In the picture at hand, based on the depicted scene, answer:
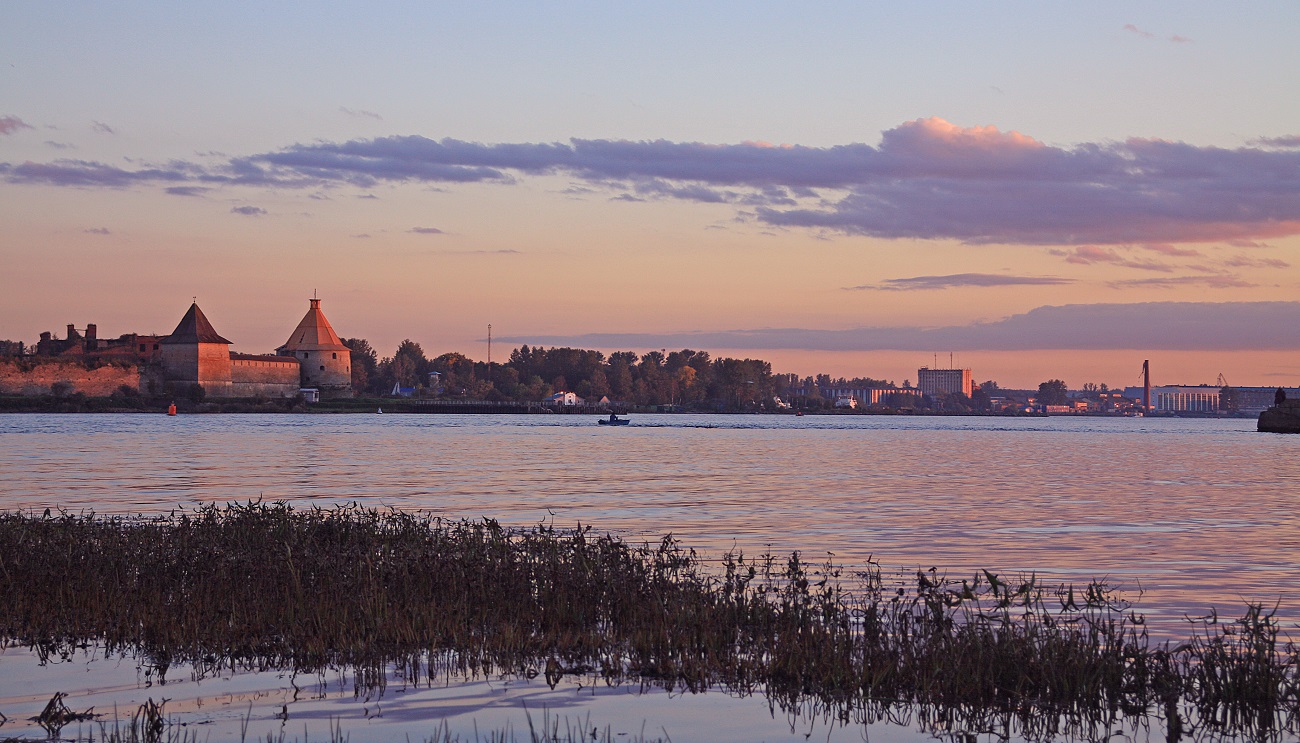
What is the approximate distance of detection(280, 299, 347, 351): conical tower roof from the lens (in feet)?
620

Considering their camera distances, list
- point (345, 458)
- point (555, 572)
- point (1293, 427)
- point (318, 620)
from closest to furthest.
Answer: point (318, 620)
point (555, 572)
point (345, 458)
point (1293, 427)

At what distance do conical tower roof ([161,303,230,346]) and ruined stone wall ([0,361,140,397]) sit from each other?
7.07 m

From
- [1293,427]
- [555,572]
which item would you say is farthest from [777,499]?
[1293,427]

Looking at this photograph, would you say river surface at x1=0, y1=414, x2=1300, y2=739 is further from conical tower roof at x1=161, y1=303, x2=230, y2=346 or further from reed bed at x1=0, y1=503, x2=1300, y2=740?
conical tower roof at x1=161, y1=303, x2=230, y2=346

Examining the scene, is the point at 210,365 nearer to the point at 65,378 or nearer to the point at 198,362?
the point at 198,362

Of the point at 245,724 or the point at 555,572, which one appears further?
the point at 555,572

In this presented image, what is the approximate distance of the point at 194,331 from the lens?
6629 inches

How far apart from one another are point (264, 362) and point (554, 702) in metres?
174

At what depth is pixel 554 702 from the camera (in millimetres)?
9891

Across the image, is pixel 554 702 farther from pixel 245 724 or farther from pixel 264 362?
pixel 264 362

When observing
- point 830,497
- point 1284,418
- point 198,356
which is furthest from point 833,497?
point 198,356

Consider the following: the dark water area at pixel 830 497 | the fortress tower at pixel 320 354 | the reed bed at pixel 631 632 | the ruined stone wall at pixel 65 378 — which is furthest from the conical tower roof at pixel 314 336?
the reed bed at pixel 631 632

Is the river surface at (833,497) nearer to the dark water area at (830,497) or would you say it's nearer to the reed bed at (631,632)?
the dark water area at (830,497)

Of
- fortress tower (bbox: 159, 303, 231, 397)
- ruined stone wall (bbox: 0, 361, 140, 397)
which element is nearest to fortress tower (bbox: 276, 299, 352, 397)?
fortress tower (bbox: 159, 303, 231, 397)
